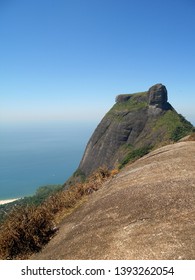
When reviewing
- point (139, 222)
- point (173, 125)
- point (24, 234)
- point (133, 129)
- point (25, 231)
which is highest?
point (133, 129)

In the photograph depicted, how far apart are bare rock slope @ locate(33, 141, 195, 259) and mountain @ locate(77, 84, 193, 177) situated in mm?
90077

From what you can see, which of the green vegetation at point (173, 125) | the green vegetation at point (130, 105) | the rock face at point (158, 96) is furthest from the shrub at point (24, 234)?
the green vegetation at point (130, 105)

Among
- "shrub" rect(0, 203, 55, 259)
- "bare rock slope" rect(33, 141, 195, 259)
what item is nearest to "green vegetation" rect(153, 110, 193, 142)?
"bare rock slope" rect(33, 141, 195, 259)

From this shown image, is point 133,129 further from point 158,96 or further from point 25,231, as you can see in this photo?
point 25,231

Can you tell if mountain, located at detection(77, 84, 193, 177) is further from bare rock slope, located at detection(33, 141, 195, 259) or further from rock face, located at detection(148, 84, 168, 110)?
bare rock slope, located at detection(33, 141, 195, 259)

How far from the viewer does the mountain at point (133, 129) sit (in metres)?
107

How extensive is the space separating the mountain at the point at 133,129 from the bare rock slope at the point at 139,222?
3546 inches

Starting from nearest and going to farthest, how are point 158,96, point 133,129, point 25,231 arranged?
1. point 25,231
2. point 158,96
3. point 133,129

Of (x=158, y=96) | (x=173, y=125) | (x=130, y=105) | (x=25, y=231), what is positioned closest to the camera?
(x=25, y=231)

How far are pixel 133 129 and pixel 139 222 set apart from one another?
111 meters

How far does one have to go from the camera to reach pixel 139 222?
27.7 feet

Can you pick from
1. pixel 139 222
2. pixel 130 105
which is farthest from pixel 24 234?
pixel 130 105

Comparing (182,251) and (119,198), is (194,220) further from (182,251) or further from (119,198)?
(119,198)

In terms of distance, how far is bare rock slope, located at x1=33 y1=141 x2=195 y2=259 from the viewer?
7.13 meters
